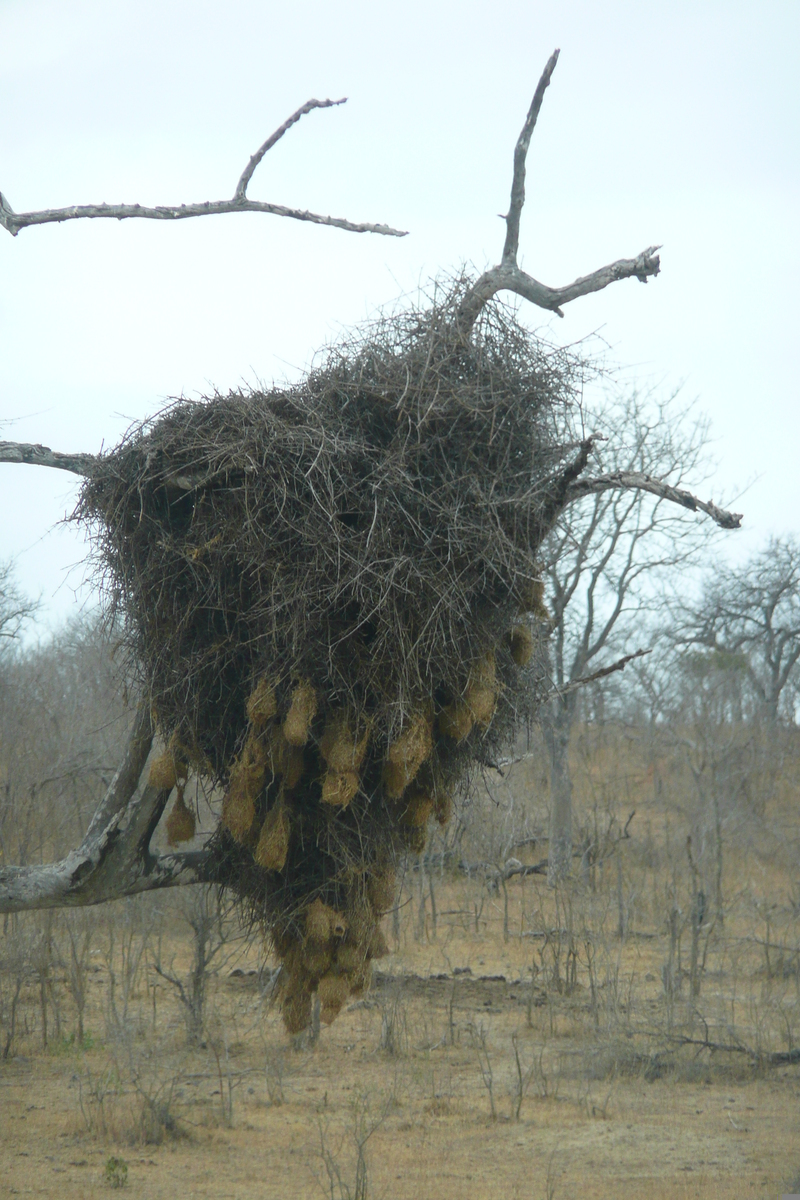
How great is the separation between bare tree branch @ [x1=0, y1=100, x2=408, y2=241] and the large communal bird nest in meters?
0.59

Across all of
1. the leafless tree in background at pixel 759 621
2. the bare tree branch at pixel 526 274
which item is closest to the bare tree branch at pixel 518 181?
the bare tree branch at pixel 526 274

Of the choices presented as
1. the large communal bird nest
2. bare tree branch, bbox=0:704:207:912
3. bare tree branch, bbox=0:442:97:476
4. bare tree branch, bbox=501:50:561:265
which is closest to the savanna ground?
bare tree branch, bbox=0:704:207:912

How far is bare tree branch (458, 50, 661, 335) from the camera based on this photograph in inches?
174

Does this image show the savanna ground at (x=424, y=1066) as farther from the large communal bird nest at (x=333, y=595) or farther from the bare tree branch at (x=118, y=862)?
the large communal bird nest at (x=333, y=595)

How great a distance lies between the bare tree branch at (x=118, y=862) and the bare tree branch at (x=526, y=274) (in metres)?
2.31

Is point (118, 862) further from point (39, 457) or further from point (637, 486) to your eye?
point (637, 486)

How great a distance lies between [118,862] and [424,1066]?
282 inches

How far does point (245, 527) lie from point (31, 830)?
32.0 feet

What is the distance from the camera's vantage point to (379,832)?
153 inches

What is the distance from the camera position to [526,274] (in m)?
4.54

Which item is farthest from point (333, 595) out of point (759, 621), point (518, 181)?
point (759, 621)

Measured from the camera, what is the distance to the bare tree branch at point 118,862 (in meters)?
4.13

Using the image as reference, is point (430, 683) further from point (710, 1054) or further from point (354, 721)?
point (710, 1054)

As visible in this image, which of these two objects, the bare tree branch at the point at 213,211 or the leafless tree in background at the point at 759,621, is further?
the leafless tree in background at the point at 759,621
